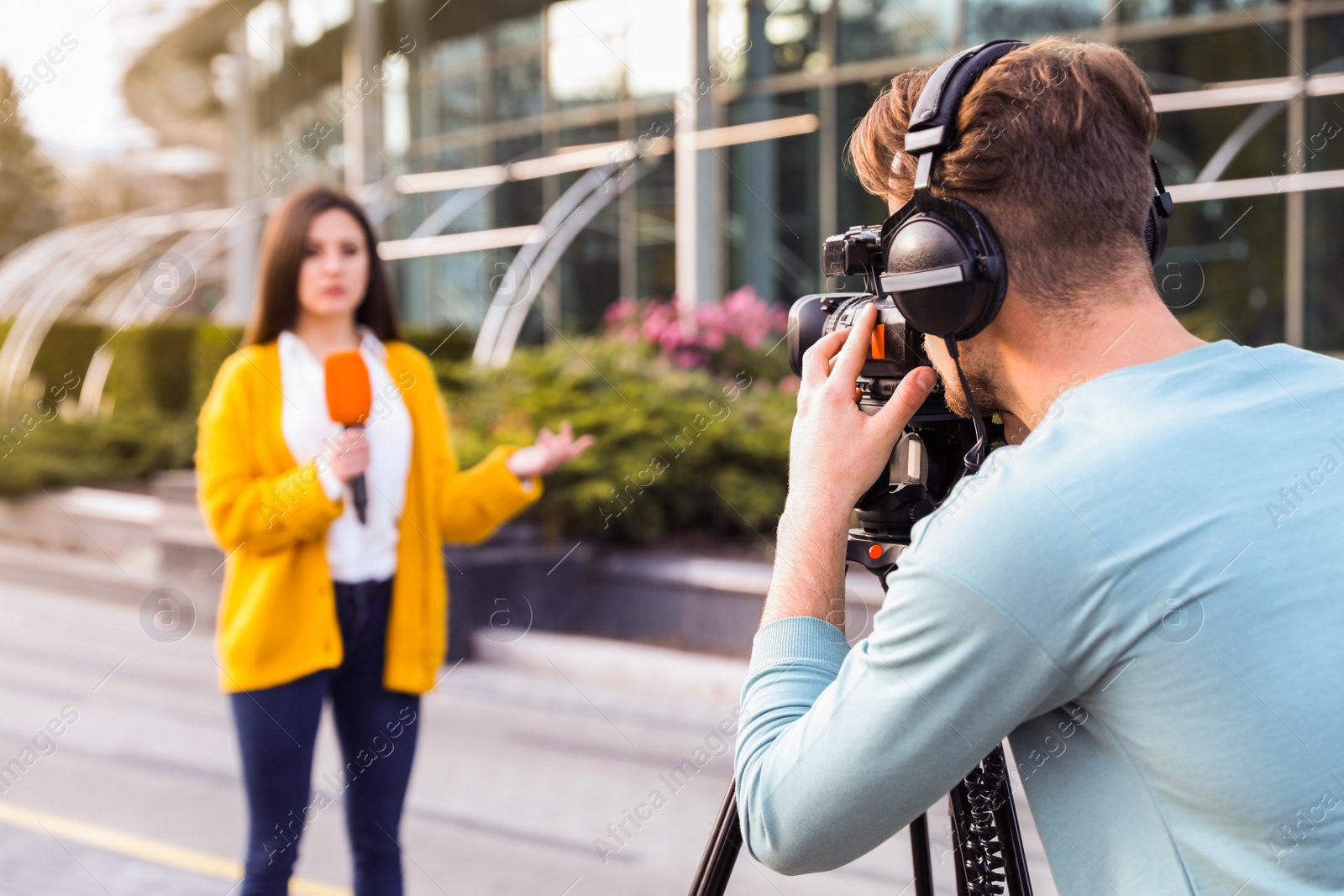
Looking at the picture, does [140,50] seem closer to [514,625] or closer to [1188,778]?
[514,625]

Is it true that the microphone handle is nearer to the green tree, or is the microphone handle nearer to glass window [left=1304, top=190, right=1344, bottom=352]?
glass window [left=1304, top=190, right=1344, bottom=352]

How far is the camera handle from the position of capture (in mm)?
1502

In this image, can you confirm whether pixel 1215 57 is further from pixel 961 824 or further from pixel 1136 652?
pixel 1136 652

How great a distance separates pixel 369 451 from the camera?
2834 mm

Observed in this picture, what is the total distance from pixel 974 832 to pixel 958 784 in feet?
0.25

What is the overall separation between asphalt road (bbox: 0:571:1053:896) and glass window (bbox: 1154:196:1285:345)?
254 inches

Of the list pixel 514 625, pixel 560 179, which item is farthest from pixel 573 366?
pixel 560 179

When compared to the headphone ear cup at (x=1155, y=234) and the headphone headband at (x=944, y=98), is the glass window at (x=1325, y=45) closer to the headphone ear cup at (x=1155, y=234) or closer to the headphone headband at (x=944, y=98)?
the headphone ear cup at (x=1155, y=234)

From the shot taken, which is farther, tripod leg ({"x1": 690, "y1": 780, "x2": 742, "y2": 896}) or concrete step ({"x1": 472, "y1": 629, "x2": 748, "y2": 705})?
concrete step ({"x1": 472, "y1": 629, "x2": 748, "y2": 705})

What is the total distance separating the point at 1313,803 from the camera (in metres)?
1.01

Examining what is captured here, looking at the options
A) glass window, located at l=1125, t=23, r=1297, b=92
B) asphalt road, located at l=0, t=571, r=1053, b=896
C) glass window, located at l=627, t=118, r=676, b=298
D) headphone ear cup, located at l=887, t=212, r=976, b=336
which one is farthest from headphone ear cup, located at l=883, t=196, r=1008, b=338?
glass window, located at l=627, t=118, r=676, b=298

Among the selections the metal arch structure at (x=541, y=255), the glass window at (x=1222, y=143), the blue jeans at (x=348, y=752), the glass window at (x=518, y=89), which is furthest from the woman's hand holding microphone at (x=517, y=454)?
the glass window at (x=518, y=89)

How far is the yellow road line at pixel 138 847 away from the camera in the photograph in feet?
12.9

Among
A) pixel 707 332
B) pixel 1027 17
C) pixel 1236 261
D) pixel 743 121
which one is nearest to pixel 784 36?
pixel 743 121
